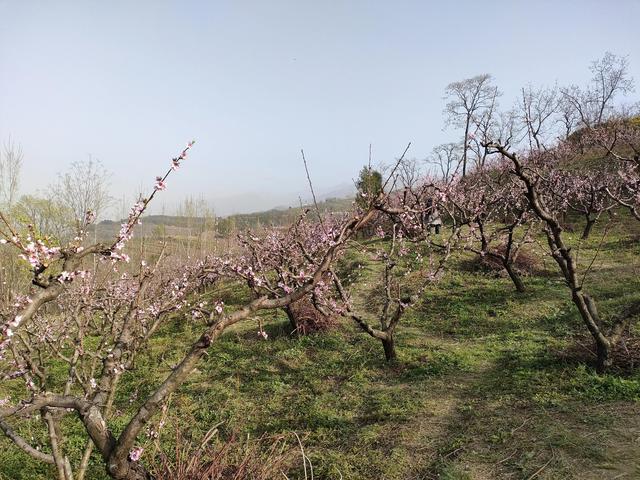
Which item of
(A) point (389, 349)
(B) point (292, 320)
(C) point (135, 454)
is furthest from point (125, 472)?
(B) point (292, 320)

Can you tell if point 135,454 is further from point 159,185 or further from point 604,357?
point 604,357

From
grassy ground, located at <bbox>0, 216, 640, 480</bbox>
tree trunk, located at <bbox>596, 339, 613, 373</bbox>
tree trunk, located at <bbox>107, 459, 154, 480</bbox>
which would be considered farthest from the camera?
tree trunk, located at <bbox>596, 339, 613, 373</bbox>

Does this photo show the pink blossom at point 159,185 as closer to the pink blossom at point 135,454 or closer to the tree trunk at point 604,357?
the pink blossom at point 135,454

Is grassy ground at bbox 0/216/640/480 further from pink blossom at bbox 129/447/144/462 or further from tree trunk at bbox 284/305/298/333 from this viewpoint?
pink blossom at bbox 129/447/144/462

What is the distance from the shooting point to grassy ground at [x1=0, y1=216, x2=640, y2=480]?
432cm

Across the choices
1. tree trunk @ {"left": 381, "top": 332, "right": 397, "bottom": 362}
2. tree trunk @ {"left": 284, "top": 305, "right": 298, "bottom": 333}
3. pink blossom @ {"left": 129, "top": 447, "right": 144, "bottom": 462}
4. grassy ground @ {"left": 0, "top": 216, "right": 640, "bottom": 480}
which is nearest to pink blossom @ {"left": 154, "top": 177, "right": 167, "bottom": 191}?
pink blossom @ {"left": 129, "top": 447, "right": 144, "bottom": 462}

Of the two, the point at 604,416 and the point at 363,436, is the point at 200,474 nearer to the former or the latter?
the point at 363,436

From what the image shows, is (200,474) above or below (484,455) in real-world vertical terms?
above

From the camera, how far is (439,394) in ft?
19.8

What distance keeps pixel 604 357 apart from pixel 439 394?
7.55 feet

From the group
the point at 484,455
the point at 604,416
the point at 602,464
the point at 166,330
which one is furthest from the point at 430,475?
the point at 166,330

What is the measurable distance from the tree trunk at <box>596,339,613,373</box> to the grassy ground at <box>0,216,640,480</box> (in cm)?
15

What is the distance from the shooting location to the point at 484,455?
14.2 feet

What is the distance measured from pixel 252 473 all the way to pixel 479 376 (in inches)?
164
